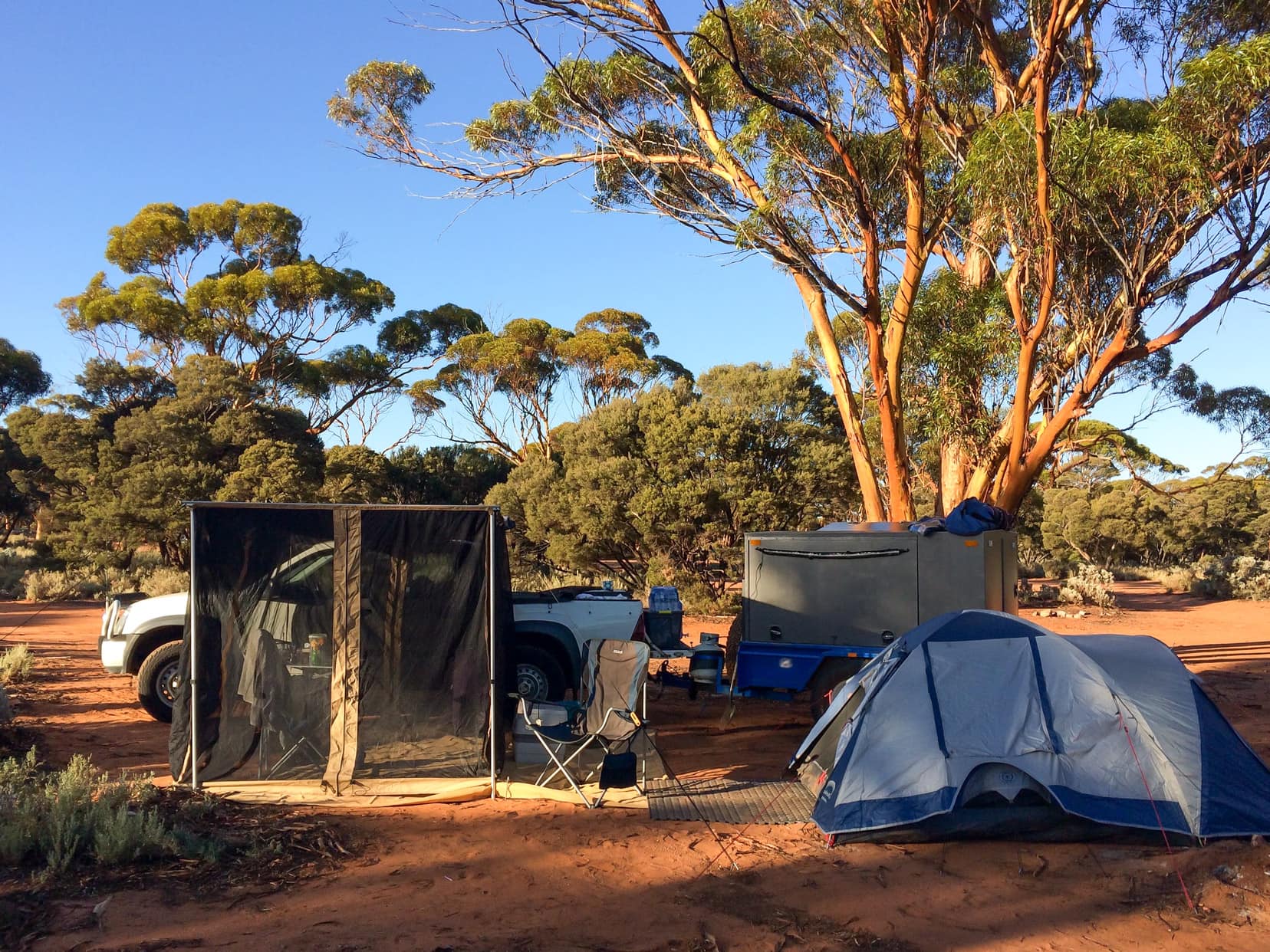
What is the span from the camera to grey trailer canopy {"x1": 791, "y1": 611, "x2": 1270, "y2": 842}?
242 inches

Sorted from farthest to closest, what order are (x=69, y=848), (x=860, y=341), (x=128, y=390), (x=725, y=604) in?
(x=128, y=390) < (x=725, y=604) < (x=860, y=341) < (x=69, y=848)

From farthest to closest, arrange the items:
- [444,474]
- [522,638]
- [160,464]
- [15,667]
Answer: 1. [444,474]
2. [160,464]
3. [15,667]
4. [522,638]

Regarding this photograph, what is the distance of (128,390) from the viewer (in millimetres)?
29156

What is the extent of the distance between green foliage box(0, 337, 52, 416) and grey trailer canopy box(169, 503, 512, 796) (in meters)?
33.6

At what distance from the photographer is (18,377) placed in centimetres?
3534

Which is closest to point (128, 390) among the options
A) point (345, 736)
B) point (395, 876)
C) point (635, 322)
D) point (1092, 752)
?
point (635, 322)

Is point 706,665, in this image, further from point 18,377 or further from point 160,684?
point 18,377

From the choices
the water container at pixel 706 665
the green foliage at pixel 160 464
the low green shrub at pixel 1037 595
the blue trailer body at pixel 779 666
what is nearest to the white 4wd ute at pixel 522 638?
the water container at pixel 706 665

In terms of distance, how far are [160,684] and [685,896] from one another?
6.38 metres

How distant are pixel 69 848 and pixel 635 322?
32996 mm

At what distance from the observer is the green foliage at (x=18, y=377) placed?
35.0m

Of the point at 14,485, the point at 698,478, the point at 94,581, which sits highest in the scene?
the point at 14,485

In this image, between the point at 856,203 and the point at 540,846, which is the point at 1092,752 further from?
the point at 856,203

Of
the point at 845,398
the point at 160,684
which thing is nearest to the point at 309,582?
the point at 160,684
